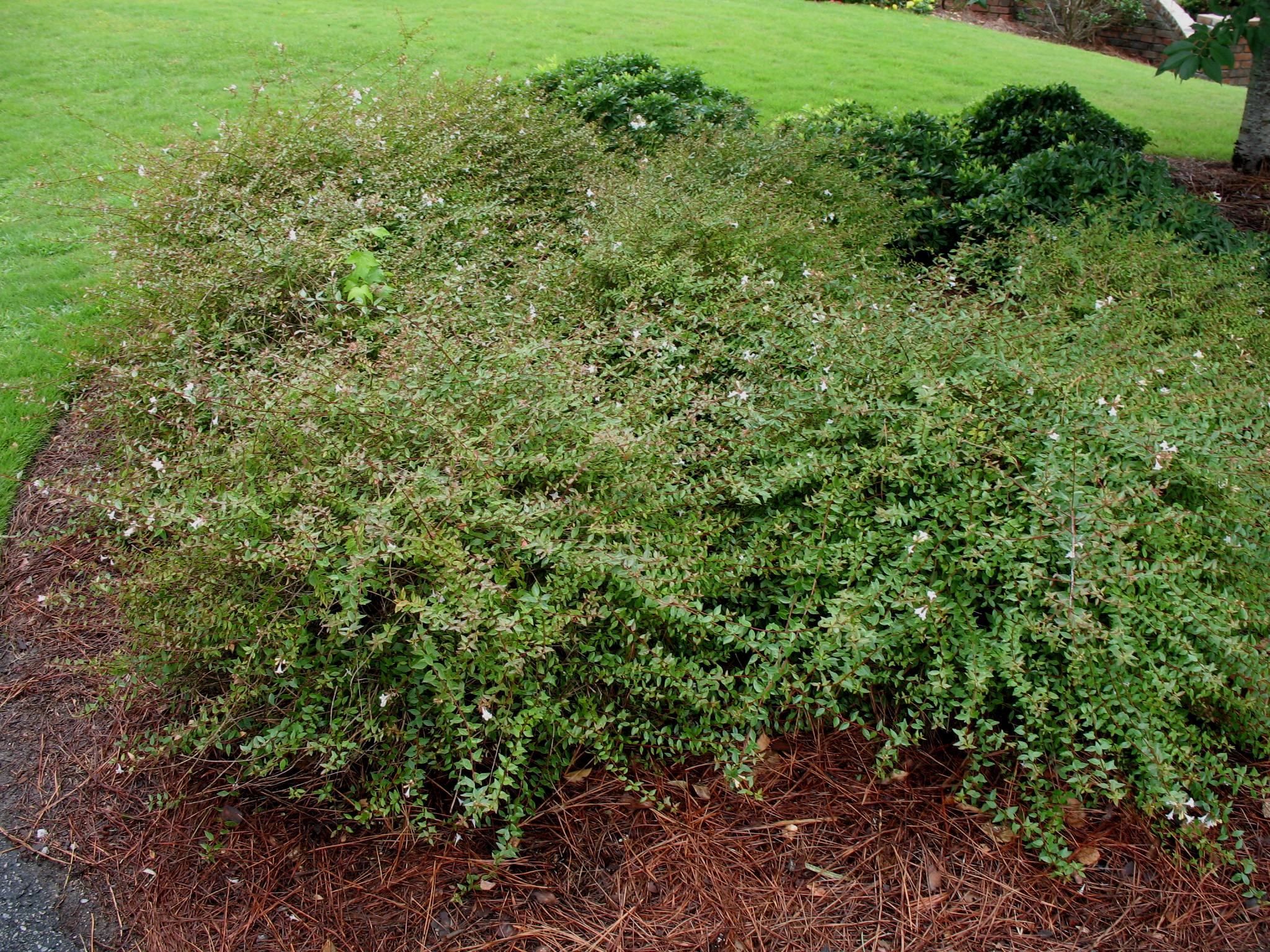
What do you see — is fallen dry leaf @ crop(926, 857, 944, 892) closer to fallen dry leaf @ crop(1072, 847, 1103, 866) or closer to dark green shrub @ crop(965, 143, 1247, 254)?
fallen dry leaf @ crop(1072, 847, 1103, 866)

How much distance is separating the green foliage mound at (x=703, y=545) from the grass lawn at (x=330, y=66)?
258 cm

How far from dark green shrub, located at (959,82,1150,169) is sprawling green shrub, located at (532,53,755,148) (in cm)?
178

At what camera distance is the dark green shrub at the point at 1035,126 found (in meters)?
6.18

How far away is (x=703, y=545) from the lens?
267 cm

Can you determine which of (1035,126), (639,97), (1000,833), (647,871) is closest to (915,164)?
(1035,126)

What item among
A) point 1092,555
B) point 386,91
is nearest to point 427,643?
point 1092,555

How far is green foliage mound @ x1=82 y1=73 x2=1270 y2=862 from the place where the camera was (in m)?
2.38

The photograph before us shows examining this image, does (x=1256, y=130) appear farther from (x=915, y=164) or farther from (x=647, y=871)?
(x=647, y=871)

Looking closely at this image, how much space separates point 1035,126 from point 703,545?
210 inches

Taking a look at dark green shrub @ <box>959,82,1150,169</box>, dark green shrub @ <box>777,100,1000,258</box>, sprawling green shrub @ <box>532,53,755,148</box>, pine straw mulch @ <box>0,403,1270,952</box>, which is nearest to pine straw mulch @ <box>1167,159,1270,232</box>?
dark green shrub @ <box>959,82,1150,169</box>

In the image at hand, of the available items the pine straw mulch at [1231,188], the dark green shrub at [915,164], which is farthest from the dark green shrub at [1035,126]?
the pine straw mulch at [1231,188]

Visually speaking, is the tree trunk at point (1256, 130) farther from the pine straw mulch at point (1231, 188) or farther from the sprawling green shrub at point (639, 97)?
the sprawling green shrub at point (639, 97)

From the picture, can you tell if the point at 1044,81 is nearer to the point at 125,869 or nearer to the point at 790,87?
the point at 790,87

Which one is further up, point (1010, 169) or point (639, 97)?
point (639, 97)
